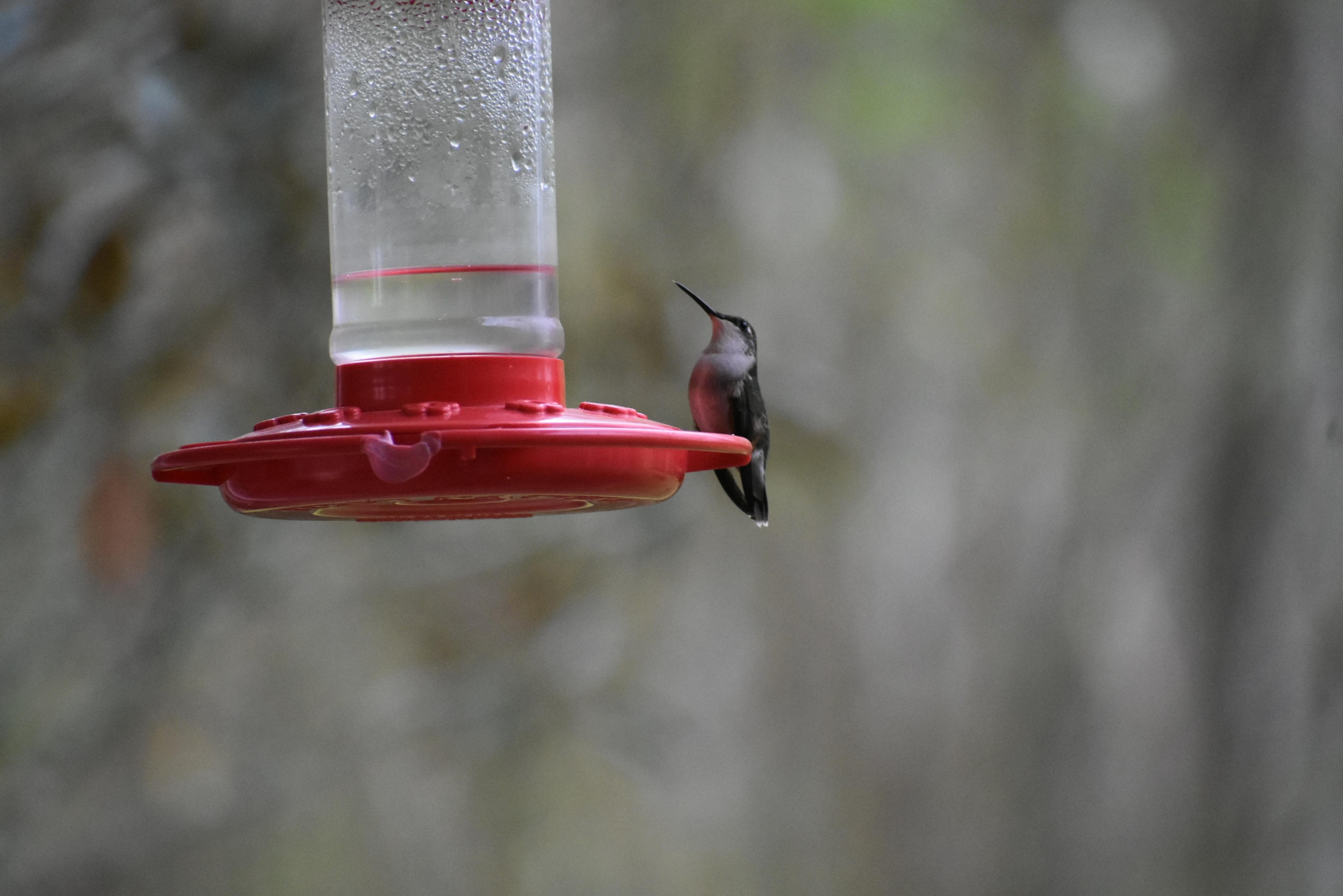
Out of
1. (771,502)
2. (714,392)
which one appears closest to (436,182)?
(714,392)

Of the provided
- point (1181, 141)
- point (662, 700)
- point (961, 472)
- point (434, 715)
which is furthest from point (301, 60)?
point (1181, 141)

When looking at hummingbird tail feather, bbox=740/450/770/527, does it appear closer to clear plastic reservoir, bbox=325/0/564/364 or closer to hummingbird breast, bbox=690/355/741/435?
hummingbird breast, bbox=690/355/741/435

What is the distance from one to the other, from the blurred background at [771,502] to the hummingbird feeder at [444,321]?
32.7 inches

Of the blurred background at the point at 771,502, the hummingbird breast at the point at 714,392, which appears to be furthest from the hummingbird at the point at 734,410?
the blurred background at the point at 771,502

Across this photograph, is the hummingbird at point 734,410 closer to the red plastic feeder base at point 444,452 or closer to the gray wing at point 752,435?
the gray wing at point 752,435

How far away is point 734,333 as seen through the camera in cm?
192

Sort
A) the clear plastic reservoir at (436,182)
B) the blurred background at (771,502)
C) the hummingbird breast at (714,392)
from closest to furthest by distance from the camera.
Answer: the clear plastic reservoir at (436,182) < the hummingbird breast at (714,392) < the blurred background at (771,502)

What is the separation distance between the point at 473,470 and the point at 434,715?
143 centimetres

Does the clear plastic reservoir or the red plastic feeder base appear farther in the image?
the clear plastic reservoir

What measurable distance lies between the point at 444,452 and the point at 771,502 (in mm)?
1583

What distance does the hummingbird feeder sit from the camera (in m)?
1.04

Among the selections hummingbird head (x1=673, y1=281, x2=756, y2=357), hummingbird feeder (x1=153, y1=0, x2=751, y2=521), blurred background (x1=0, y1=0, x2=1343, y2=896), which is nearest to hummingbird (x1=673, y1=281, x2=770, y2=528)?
hummingbird head (x1=673, y1=281, x2=756, y2=357)

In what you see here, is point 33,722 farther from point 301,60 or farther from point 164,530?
point 301,60

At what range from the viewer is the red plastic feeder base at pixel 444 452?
1.02m
